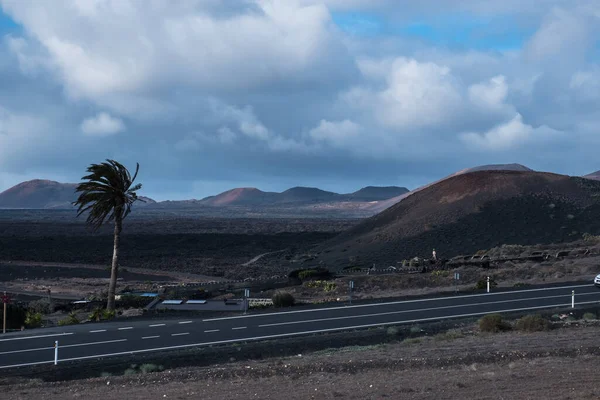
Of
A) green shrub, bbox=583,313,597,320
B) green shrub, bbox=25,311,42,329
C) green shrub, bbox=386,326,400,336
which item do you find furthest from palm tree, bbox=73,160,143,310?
green shrub, bbox=583,313,597,320

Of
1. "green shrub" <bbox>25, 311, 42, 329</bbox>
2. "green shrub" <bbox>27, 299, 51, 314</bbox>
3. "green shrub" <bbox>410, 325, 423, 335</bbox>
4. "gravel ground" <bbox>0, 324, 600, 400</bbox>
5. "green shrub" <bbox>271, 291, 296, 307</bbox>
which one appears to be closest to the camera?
"gravel ground" <bbox>0, 324, 600, 400</bbox>

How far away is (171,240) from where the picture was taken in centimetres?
10212

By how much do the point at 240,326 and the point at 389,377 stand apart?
1152cm

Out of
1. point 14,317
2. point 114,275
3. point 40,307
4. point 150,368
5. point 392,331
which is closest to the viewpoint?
point 150,368

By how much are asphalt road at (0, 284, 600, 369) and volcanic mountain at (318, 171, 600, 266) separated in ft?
109

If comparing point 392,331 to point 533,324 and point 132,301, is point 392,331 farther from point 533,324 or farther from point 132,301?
point 132,301

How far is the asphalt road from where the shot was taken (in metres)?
20.9

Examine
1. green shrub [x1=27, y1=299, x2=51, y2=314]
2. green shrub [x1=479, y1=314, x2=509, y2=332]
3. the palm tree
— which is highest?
the palm tree

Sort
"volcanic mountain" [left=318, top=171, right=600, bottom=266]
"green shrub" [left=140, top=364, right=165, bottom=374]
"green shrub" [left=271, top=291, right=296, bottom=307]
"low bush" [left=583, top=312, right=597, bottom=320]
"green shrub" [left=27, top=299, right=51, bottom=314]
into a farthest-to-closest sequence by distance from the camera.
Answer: "volcanic mountain" [left=318, top=171, right=600, bottom=266]
"green shrub" [left=27, top=299, right=51, bottom=314]
"green shrub" [left=271, top=291, right=296, bottom=307]
"low bush" [left=583, top=312, right=597, bottom=320]
"green shrub" [left=140, top=364, right=165, bottom=374]

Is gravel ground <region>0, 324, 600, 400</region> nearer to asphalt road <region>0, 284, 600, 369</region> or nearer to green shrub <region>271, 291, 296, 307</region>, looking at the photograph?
asphalt road <region>0, 284, 600, 369</region>

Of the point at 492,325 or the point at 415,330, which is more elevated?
the point at 492,325

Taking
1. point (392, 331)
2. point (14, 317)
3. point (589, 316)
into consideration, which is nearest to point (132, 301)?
point (14, 317)

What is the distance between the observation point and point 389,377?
544 inches

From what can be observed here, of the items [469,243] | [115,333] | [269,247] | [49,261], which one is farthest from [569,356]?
[269,247]
